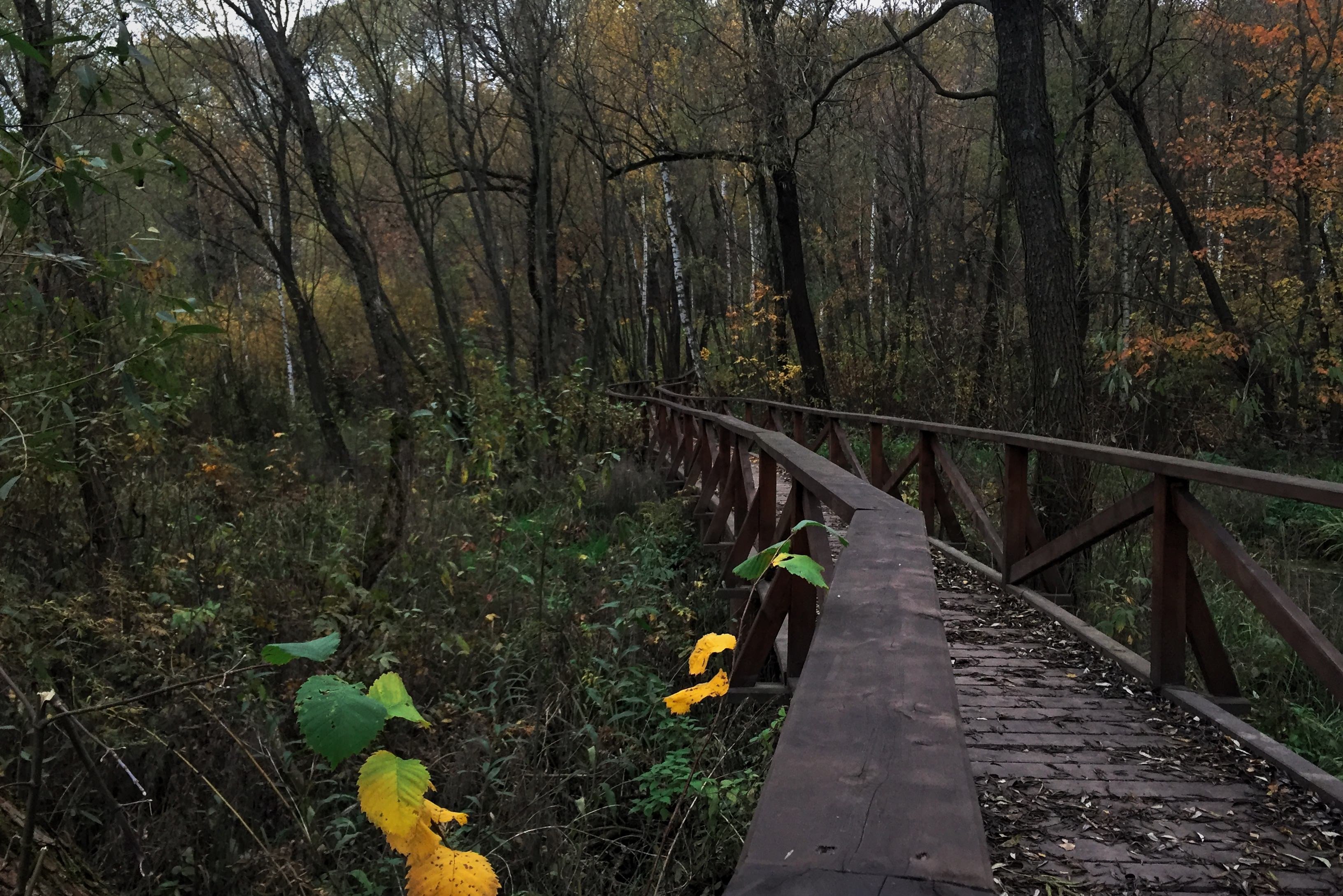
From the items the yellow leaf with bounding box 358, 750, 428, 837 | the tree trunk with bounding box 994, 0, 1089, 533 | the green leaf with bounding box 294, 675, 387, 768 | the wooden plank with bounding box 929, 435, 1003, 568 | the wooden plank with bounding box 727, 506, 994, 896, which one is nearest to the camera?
the wooden plank with bounding box 727, 506, 994, 896

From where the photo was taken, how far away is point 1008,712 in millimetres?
3428

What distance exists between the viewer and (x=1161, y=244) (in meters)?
15.4

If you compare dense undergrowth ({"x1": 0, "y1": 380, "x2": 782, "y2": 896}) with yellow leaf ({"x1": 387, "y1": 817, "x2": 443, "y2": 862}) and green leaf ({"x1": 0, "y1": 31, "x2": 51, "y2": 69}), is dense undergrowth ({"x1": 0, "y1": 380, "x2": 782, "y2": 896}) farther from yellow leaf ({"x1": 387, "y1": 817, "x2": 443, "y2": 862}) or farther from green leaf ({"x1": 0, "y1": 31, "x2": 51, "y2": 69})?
green leaf ({"x1": 0, "y1": 31, "x2": 51, "y2": 69})

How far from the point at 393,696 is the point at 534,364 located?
12920 mm

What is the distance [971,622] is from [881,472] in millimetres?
2274

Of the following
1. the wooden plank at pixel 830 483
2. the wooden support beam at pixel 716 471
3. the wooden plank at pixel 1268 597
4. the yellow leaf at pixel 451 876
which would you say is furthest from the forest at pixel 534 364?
the wooden plank at pixel 1268 597

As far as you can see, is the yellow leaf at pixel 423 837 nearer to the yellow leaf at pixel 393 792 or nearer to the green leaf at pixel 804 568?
the yellow leaf at pixel 393 792

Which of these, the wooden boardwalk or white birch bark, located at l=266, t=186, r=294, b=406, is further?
white birch bark, located at l=266, t=186, r=294, b=406

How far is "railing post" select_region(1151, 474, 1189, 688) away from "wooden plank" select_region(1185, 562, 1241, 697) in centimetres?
2

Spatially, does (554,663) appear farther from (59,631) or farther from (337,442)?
(337,442)

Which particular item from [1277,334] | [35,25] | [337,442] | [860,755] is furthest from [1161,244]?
[860,755]

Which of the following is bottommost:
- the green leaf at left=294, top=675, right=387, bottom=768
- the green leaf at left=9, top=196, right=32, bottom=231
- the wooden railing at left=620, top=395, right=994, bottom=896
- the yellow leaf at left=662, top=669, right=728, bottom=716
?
the yellow leaf at left=662, top=669, right=728, bottom=716

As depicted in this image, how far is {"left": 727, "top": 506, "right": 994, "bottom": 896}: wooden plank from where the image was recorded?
0.72 metres

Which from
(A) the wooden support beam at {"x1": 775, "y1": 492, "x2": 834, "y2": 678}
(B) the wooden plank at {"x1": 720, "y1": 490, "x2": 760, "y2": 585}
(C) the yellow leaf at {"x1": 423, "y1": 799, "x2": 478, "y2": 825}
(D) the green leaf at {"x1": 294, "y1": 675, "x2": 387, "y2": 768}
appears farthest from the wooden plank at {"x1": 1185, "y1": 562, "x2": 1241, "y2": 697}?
(D) the green leaf at {"x1": 294, "y1": 675, "x2": 387, "y2": 768}
